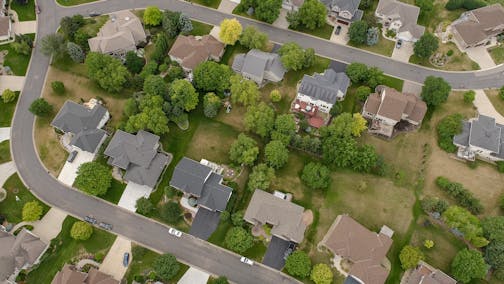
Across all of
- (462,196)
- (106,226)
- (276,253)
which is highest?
(462,196)

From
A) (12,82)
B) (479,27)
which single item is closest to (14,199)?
(12,82)

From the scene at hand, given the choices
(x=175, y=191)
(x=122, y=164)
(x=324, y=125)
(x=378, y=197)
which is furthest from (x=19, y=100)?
(x=378, y=197)

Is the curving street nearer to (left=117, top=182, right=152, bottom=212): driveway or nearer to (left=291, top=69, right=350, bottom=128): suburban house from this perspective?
(left=117, top=182, right=152, bottom=212): driveway

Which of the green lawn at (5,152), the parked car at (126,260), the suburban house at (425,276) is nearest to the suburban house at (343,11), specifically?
the suburban house at (425,276)

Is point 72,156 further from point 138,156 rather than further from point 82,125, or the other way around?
point 138,156

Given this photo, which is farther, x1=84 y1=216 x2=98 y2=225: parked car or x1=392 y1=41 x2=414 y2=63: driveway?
x1=392 y1=41 x2=414 y2=63: driveway

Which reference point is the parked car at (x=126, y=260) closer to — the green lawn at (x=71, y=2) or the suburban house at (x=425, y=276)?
the suburban house at (x=425, y=276)

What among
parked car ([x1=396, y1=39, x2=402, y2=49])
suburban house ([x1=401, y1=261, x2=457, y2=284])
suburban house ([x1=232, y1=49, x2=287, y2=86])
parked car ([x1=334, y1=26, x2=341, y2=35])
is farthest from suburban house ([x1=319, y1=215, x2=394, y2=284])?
parked car ([x1=334, y1=26, x2=341, y2=35])

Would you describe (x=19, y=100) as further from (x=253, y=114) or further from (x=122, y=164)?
(x=253, y=114)
